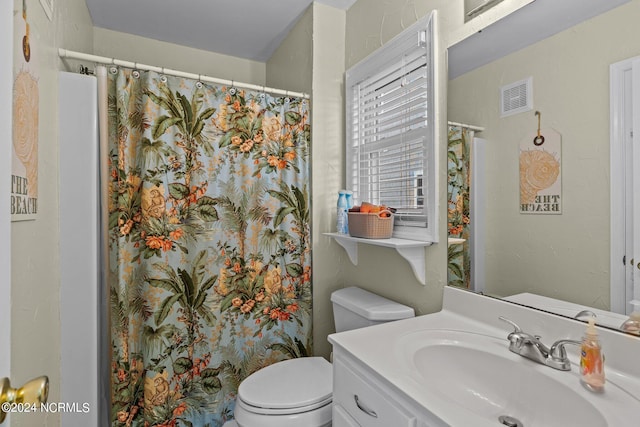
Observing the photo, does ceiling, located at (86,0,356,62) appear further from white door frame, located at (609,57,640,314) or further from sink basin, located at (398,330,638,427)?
sink basin, located at (398,330,638,427)

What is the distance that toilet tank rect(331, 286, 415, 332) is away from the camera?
1411 mm

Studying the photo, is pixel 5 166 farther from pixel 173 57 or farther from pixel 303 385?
pixel 173 57

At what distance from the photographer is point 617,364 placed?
32.4 inches

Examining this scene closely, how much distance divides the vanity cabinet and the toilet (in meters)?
0.26

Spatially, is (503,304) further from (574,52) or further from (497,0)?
(497,0)

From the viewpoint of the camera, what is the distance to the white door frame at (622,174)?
0.79 m

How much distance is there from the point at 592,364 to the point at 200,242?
150cm

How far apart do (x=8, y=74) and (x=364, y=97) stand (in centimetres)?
153

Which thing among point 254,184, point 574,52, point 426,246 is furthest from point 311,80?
point 574,52

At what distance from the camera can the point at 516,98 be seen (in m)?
1.04

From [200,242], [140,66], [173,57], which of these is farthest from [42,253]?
[173,57]

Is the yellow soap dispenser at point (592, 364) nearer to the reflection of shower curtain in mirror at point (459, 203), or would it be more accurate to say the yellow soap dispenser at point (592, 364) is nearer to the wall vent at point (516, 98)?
the reflection of shower curtain in mirror at point (459, 203)

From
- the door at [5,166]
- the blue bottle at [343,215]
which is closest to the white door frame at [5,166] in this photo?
the door at [5,166]

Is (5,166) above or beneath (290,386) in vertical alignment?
above
